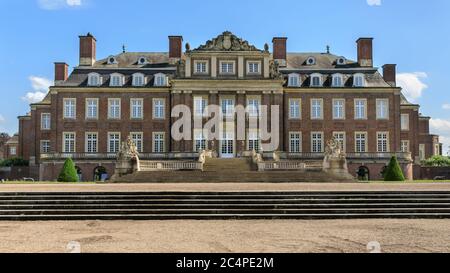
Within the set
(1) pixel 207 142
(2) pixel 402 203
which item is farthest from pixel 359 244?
(1) pixel 207 142

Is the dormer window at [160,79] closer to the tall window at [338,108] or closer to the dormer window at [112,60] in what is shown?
the dormer window at [112,60]

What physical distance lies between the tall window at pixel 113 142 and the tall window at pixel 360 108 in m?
22.7

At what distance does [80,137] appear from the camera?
4822cm

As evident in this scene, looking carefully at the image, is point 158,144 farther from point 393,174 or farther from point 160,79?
point 393,174

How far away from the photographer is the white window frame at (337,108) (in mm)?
49219

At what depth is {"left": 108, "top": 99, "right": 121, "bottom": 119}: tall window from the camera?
48625 mm

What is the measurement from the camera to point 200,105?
4725cm

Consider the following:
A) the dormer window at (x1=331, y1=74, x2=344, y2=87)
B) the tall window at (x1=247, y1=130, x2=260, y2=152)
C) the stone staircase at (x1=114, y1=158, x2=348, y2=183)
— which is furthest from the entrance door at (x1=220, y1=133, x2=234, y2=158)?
the stone staircase at (x1=114, y1=158, x2=348, y2=183)

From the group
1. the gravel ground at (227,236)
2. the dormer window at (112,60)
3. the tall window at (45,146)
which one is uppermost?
the dormer window at (112,60)

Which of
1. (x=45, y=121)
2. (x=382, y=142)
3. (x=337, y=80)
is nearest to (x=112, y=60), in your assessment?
(x=45, y=121)

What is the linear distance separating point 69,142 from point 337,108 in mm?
25502

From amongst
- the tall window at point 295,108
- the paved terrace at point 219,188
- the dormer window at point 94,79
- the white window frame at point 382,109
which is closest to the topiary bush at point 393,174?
the paved terrace at point 219,188

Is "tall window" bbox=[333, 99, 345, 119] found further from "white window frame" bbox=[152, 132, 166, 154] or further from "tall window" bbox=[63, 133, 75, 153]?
"tall window" bbox=[63, 133, 75, 153]
